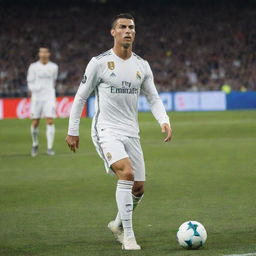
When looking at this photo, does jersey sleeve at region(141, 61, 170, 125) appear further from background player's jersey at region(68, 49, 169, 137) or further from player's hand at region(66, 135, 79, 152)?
player's hand at region(66, 135, 79, 152)

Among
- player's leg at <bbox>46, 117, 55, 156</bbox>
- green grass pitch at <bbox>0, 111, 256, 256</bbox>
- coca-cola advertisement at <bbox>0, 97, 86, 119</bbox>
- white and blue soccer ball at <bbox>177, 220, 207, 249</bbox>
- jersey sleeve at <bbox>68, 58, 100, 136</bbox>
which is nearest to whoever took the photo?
white and blue soccer ball at <bbox>177, 220, 207, 249</bbox>

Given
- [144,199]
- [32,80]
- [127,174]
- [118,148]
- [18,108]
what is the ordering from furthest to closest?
[18,108] < [32,80] < [144,199] < [118,148] < [127,174]

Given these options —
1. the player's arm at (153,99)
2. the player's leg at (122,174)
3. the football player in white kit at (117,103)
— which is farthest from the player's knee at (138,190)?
the player's arm at (153,99)

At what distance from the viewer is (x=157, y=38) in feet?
161

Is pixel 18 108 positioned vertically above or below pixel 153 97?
above

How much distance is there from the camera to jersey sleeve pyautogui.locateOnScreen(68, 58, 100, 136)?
26.1ft

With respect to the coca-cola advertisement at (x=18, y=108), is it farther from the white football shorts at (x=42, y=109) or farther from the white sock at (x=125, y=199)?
the white sock at (x=125, y=199)

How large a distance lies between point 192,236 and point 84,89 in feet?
6.04

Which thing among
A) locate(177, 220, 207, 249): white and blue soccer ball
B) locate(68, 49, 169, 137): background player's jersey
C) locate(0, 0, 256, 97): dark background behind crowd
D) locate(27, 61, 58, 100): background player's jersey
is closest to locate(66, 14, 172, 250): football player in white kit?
locate(68, 49, 169, 137): background player's jersey

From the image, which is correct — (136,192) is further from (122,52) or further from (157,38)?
(157,38)

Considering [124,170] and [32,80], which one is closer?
[124,170]

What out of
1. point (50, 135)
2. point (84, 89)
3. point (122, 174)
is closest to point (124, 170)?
point (122, 174)

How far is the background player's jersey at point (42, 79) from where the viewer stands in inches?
739

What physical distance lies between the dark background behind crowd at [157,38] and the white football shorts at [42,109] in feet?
79.4
